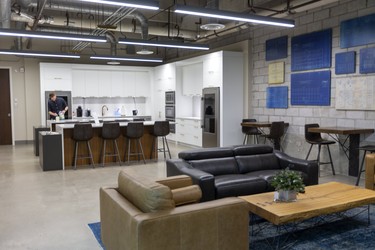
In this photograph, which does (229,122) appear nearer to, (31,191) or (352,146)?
(352,146)

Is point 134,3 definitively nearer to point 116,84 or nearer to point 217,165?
point 217,165

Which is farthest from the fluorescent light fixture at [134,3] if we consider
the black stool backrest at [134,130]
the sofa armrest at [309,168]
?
the black stool backrest at [134,130]

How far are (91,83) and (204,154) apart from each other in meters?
7.92

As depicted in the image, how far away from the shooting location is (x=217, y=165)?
15.0ft

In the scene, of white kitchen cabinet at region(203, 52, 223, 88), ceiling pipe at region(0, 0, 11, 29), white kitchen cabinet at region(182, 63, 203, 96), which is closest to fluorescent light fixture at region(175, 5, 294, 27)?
white kitchen cabinet at region(203, 52, 223, 88)

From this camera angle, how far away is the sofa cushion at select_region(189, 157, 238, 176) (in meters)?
4.46

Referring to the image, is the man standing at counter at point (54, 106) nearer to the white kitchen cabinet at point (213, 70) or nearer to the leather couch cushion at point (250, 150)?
the white kitchen cabinet at point (213, 70)

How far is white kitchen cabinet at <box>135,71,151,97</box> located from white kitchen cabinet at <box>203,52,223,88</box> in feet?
12.2

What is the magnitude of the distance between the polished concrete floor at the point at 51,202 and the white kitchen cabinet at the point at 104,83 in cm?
432

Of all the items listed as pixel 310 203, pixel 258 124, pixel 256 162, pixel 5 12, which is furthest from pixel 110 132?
pixel 310 203

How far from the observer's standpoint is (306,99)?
6.88 m

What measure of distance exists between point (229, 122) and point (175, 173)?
4.44m

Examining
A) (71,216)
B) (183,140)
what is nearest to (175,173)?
(71,216)

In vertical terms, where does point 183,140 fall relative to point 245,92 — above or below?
below
